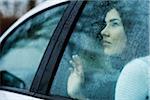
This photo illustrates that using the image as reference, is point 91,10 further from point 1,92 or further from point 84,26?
point 1,92

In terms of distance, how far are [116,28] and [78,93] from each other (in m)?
0.40

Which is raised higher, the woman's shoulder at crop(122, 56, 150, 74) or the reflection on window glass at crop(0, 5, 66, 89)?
the reflection on window glass at crop(0, 5, 66, 89)

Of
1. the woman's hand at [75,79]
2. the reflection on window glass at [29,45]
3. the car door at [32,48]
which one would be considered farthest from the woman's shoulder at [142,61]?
the reflection on window glass at [29,45]

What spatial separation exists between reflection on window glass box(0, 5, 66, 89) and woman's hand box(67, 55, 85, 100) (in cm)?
37

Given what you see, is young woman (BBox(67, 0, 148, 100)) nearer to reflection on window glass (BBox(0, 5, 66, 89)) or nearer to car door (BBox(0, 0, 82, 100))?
car door (BBox(0, 0, 82, 100))

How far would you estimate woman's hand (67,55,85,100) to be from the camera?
298 cm

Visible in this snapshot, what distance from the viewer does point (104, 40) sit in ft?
9.59

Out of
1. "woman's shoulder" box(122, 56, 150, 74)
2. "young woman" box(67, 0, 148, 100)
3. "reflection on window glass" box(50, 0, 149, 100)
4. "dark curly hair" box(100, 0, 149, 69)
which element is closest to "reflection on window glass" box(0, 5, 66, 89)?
"reflection on window glass" box(50, 0, 149, 100)

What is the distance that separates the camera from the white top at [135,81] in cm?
256

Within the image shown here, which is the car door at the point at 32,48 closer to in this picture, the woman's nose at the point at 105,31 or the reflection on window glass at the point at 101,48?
the reflection on window glass at the point at 101,48

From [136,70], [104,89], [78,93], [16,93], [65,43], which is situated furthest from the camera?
[16,93]

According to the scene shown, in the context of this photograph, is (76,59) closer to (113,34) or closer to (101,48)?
(101,48)

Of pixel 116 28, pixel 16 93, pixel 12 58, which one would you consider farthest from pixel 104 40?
pixel 12 58

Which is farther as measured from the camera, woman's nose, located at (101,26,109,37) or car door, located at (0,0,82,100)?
car door, located at (0,0,82,100)
